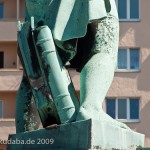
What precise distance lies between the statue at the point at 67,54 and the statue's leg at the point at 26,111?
0.02 metres

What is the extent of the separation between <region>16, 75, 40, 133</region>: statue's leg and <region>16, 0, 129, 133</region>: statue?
0.07 ft

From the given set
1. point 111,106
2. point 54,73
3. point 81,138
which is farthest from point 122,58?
point 81,138

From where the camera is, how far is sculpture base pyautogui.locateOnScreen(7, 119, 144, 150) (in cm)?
640

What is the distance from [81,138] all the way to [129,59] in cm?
3869

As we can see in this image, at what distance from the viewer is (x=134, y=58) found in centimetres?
4503

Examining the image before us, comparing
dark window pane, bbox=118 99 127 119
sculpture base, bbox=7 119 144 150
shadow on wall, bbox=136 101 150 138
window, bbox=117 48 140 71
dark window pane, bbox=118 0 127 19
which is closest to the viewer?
sculpture base, bbox=7 119 144 150

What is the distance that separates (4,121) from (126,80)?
282 inches

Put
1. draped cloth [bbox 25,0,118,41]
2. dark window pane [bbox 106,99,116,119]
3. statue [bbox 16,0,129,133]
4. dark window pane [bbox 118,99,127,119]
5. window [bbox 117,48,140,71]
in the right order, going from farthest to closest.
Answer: window [bbox 117,48,140,71] → dark window pane [bbox 106,99,116,119] → dark window pane [bbox 118,99,127,119] → draped cloth [bbox 25,0,118,41] → statue [bbox 16,0,129,133]

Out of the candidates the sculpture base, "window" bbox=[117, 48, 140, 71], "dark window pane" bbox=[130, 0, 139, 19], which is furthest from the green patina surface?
"dark window pane" bbox=[130, 0, 139, 19]

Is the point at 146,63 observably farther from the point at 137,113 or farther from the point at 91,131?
the point at 91,131

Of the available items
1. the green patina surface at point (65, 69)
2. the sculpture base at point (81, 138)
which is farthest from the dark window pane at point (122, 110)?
the sculpture base at point (81, 138)

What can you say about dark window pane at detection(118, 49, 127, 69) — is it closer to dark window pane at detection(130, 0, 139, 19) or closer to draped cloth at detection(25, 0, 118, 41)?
dark window pane at detection(130, 0, 139, 19)

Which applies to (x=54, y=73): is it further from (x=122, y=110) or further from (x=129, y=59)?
(x=129, y=59)

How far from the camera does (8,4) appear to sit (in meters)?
46.8
